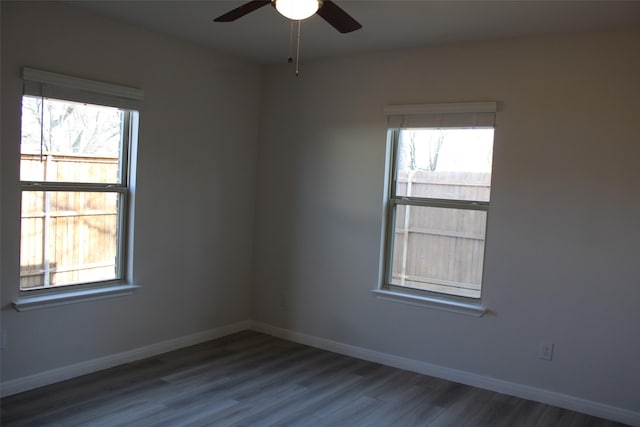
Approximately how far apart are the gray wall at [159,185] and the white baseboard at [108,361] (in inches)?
1.8

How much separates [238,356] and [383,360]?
1.20 metres

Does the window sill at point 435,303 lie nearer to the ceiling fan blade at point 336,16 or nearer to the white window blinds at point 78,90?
the ceiling fan blade at point 336,16

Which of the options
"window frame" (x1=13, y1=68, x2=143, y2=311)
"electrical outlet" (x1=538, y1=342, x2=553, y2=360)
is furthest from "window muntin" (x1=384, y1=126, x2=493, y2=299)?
"window frame" (x1=13, y1=68, x2=143, y2=311)

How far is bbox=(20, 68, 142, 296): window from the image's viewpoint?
344cm

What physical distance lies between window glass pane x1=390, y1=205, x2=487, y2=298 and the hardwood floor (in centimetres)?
74

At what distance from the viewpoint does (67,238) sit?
3.71 meters

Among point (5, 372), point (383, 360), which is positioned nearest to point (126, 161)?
point (5, 372)

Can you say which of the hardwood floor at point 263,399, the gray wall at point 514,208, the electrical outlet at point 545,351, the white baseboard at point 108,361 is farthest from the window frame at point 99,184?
the electrical outlet at point 545,351

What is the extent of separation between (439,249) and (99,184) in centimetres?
265

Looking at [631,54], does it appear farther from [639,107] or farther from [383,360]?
[383,360]

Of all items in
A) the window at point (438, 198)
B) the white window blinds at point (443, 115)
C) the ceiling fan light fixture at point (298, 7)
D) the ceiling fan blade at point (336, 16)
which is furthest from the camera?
the window at point (438, 198)

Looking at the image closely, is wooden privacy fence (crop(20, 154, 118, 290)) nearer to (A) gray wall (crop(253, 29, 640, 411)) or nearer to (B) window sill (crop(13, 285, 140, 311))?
(B) window sill (crop(13, 285, 140, 311))

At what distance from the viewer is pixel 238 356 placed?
14.3ft

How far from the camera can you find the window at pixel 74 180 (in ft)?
11.3
